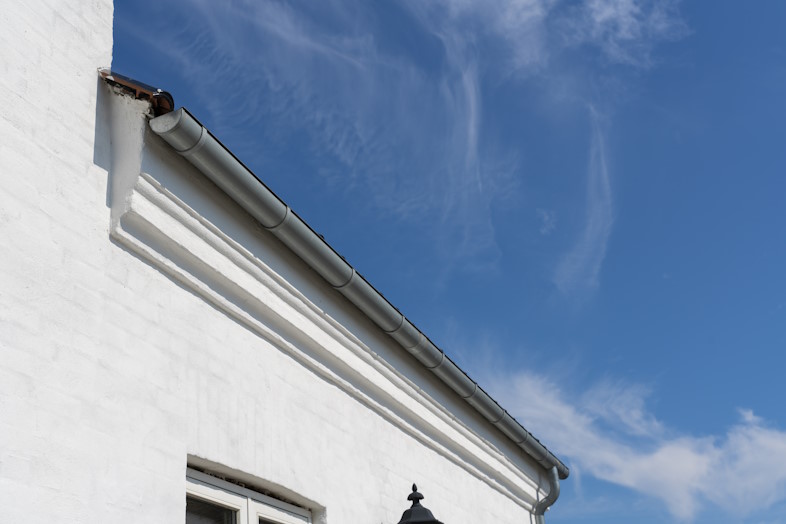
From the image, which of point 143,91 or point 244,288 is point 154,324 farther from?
point 143,91

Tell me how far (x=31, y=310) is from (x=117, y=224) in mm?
723

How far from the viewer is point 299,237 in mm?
5418

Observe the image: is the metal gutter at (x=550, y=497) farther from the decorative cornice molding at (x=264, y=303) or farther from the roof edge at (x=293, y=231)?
the decorative cornice molding at (x=264, y=303)

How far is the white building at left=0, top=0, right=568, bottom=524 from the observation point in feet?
12.2

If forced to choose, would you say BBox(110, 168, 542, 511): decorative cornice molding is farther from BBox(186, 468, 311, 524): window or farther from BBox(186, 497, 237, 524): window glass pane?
BBox(186, 497, 237, 524): window glass pane

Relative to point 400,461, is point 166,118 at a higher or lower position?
higher

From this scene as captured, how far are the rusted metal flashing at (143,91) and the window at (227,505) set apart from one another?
1785mm

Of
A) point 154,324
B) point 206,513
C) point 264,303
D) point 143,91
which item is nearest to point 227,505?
point 206,513

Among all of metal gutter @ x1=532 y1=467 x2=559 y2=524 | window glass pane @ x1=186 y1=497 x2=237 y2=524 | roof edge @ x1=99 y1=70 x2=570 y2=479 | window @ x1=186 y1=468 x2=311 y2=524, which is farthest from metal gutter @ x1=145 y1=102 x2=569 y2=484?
metal gutter @ x1=532 y1=467 x2=559 y2=524

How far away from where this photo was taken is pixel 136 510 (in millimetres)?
3961

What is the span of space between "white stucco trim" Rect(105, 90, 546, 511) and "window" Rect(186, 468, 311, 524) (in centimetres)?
90

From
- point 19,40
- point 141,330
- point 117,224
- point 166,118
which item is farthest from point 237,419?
point 19,40

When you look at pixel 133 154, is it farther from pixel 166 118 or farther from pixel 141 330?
pixel 141 330

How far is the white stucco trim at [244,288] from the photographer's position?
4441 mm
